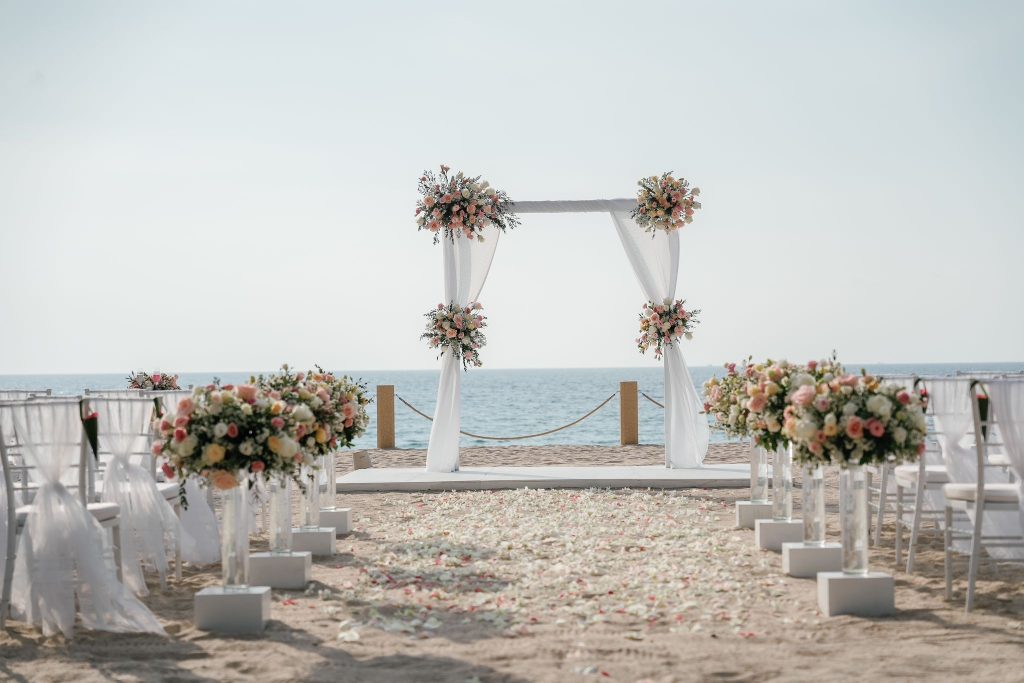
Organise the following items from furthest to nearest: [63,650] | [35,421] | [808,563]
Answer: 1. [808,563]
2. [35,421]
3. [63,650]

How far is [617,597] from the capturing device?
5.33m

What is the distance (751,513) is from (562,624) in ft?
10.0

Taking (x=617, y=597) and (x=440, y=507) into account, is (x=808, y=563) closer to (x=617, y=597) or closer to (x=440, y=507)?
(x=617, y=597)

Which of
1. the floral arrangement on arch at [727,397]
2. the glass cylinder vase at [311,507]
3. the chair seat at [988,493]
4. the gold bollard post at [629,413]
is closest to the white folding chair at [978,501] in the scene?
the chair seat at [988,493]

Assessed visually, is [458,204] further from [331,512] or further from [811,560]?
[811,560]

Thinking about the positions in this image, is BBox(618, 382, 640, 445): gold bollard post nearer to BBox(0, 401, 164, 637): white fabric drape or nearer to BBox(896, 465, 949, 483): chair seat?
BBox(896, 465, 949, 483): chair seat

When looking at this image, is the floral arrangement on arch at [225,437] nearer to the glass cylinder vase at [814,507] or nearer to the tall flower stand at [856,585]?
the tall flower stand at [856,585]

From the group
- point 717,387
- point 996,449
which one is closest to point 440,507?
point 717,387

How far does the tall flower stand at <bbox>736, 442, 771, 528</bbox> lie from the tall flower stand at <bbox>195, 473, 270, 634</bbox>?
3.82 meters

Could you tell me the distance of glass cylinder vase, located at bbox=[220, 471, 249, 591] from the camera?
478cm

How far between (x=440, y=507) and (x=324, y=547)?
219cm

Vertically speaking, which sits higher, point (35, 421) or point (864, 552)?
point (35, 421)

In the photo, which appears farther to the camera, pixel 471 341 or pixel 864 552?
→ pixel 471 341

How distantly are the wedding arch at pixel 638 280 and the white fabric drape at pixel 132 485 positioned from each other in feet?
15.9
